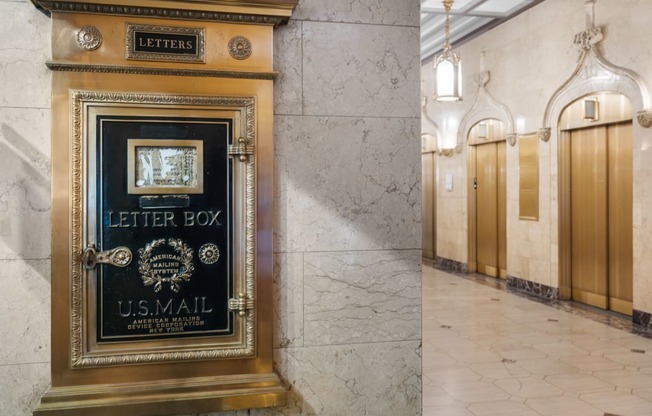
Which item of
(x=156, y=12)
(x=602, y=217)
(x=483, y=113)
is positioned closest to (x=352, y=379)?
(x=156, y=12)

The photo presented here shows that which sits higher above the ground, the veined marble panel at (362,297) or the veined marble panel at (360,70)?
the veined marble panel at (360,70)

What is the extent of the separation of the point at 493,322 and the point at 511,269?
2.81m

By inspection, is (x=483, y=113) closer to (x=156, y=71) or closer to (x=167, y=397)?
(x=156, y=71)

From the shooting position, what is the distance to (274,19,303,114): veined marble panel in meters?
2.67

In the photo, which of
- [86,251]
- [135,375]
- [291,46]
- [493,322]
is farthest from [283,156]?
[493,322]

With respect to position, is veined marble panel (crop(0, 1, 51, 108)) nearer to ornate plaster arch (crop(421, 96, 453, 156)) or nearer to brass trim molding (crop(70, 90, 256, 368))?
brass trim molding (crop(70, 90, 256, 368))

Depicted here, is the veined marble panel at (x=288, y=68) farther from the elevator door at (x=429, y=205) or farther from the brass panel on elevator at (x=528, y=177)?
the elevator door at (x=429, y=205)

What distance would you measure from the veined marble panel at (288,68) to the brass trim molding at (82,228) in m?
0.16

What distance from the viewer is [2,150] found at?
244cm

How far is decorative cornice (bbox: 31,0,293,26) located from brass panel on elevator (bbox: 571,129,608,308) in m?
6.32

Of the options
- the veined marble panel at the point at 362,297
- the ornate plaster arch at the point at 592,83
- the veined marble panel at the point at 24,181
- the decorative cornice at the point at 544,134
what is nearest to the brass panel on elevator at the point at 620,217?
the ornate plaster arch at the point at 592,83

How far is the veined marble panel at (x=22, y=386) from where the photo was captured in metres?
2.47

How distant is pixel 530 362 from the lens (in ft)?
17.0

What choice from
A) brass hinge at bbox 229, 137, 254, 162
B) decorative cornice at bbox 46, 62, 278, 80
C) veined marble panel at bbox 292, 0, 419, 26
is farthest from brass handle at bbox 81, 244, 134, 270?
veined marble panel at bbox 292, 0, 419, 26
